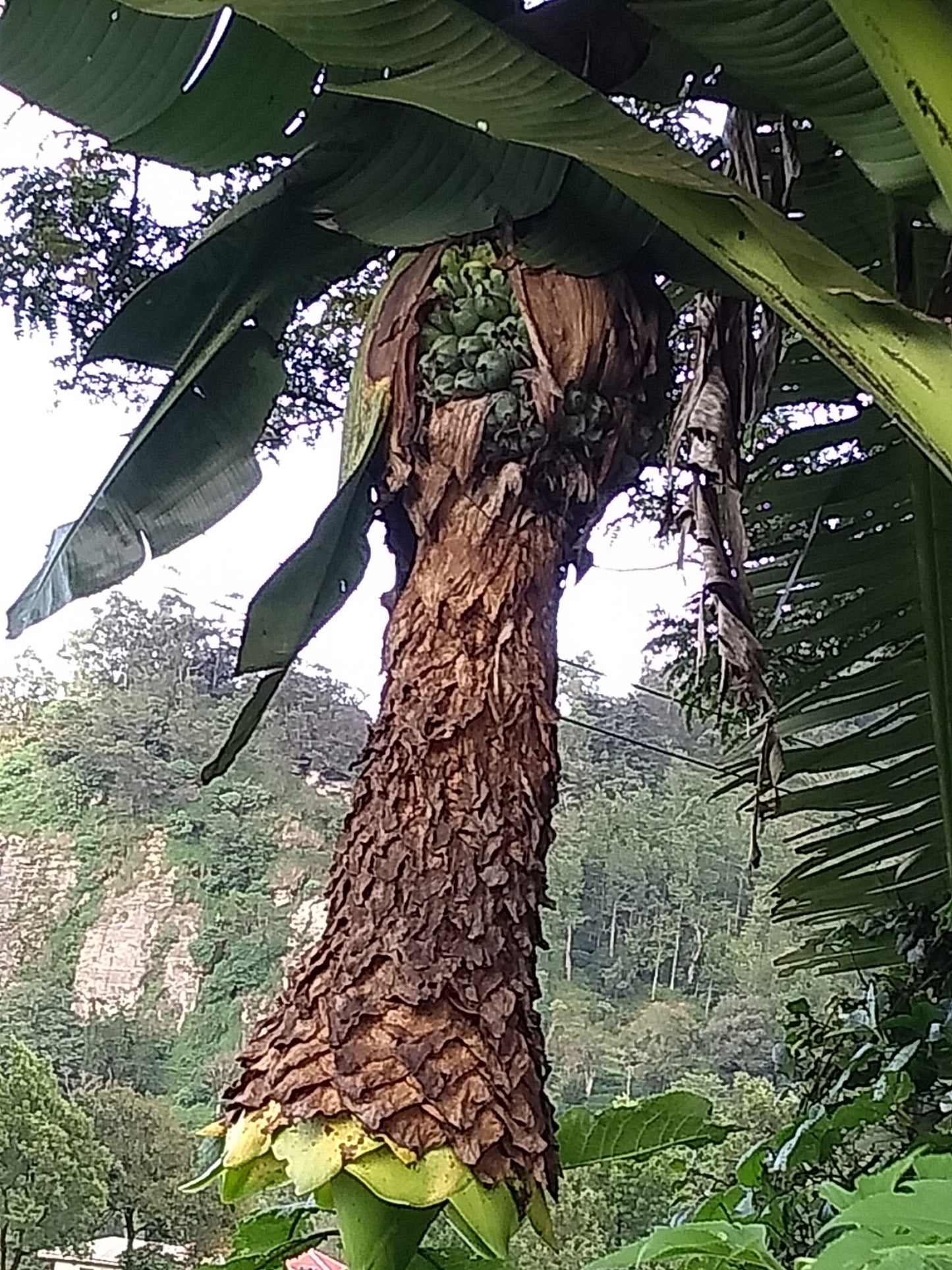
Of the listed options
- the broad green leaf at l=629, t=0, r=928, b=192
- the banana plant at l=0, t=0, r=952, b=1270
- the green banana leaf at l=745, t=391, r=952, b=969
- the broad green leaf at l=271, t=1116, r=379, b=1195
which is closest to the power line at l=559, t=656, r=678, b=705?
the green banana leaf at l=745, t=391, r=952, b=969

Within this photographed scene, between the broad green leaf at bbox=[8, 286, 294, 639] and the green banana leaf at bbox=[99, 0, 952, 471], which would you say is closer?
the green banana leaf at bbox=[99, 0, 952, 471]

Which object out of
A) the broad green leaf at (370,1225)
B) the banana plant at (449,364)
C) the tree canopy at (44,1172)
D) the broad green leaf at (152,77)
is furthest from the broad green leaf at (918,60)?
the tree canopy at (44,1172)

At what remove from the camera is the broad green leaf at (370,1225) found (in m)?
0.33

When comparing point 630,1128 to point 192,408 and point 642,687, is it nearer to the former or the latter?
point 192,408

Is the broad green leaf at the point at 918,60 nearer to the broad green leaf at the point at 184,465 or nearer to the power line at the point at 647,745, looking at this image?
the broad green leaf at the point at 184,465

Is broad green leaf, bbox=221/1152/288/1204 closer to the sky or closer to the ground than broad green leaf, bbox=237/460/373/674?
closer to the ground

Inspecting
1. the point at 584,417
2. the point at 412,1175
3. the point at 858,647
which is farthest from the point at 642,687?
the point at 412,1175

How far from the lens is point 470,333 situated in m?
0.43

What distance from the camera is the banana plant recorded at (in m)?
0.34

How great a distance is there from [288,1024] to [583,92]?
284 mm

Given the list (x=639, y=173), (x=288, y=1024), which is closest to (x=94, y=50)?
(x=639, y=173)

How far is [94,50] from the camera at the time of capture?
0.45 meters

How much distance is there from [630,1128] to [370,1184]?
208 mm

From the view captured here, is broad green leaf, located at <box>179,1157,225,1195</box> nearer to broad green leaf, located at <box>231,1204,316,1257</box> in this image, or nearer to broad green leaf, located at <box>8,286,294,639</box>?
broad green leaf, located at <box>231,1204,316,1257</box>
